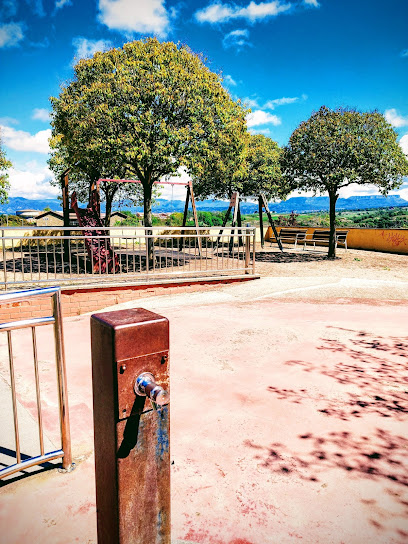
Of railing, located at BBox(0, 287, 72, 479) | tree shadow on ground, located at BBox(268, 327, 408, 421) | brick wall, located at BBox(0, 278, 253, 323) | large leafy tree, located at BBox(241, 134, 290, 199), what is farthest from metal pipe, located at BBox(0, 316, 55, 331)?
large leafy tree, located at BBox(241, 134, 290, 199)

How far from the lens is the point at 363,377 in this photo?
170 inches

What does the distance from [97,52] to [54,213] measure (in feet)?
68.7

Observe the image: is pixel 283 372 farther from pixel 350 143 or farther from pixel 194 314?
pixel 350 143

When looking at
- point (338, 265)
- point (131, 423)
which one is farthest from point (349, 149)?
point (131, 423)

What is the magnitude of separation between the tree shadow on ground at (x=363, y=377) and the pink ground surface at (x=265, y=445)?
0.05 ft

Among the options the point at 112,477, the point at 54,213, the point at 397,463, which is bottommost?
the point at 397,463

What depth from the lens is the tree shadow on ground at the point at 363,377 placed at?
142 inches

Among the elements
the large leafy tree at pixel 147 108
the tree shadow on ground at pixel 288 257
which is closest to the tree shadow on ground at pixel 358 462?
the large leafy tree at pixel 147 108

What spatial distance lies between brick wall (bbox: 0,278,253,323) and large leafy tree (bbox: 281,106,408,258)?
8.61 meters

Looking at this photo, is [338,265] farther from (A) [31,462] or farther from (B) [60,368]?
(A) [31,462]

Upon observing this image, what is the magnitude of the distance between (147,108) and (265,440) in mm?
10602

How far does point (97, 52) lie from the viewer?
1180cm

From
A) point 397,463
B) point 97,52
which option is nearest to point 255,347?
point 397,463

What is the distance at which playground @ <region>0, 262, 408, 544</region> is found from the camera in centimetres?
223
